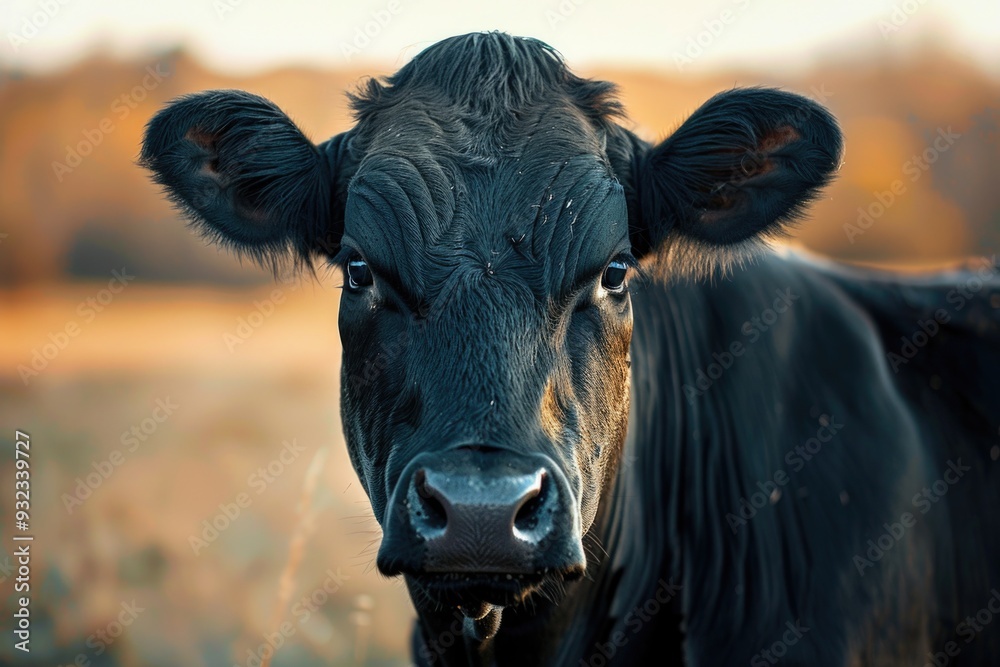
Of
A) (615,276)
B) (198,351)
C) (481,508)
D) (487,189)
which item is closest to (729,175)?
(615,276)

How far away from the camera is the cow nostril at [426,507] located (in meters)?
2.97

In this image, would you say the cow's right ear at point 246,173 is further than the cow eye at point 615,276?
Yes

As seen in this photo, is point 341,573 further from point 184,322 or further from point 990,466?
point 184,322

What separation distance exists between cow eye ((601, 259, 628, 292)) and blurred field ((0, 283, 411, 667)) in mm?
1399

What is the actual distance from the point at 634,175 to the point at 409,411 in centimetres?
152

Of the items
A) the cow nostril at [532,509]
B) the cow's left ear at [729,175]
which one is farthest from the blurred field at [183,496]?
the cow's left ear at [729,175]

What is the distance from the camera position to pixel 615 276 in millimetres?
3867

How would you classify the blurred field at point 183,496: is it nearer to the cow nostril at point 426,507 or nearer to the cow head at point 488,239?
the cow head at point 488,239

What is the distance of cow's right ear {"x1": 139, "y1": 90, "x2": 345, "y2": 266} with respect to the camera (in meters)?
4.25

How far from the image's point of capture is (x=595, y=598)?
4.30m

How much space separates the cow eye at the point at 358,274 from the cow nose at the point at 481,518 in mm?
1007

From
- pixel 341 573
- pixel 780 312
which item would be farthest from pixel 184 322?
pixel 780 312

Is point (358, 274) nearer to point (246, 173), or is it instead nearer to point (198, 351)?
point (246, 173)

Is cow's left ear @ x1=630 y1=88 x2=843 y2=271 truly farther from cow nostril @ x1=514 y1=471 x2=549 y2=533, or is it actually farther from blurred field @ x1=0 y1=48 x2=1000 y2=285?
blurred field @ x1=0 y1=48 x2=1000 y2=285
